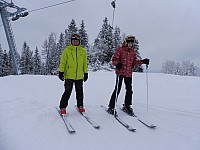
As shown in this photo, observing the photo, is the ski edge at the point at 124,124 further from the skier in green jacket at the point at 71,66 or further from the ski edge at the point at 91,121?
the skier in green jacket at the point at 71,66

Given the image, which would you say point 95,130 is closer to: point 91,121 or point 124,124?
Answer: point 91,121

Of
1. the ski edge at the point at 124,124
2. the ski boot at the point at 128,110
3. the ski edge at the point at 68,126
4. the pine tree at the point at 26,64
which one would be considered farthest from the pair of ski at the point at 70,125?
the pine tree at the point at 26,64

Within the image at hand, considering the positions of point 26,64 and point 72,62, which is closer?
point 72,62

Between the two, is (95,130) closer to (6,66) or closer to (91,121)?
(91,121)

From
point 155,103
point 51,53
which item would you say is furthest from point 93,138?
point 51,53

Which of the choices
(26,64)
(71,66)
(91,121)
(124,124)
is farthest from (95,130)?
(26,64)

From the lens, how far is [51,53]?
58.6 m

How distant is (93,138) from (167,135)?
1391 mm

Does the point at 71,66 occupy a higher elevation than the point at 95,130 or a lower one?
higher

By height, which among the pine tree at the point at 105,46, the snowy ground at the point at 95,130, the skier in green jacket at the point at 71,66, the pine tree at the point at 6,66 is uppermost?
the pine tree at the point at 105,46

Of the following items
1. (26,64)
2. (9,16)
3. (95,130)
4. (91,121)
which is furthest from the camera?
(26,64)

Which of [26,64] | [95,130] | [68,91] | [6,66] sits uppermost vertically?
[26,64]

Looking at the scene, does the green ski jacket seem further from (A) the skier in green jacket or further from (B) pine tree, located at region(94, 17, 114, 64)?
(B) pine tree, located at region(94, 17, 114, 64)

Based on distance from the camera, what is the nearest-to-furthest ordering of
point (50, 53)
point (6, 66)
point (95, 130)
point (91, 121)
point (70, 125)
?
point (95, 130) < point (70, 125) < point (91, 121) < point (6, 66) < point (50, 53)
